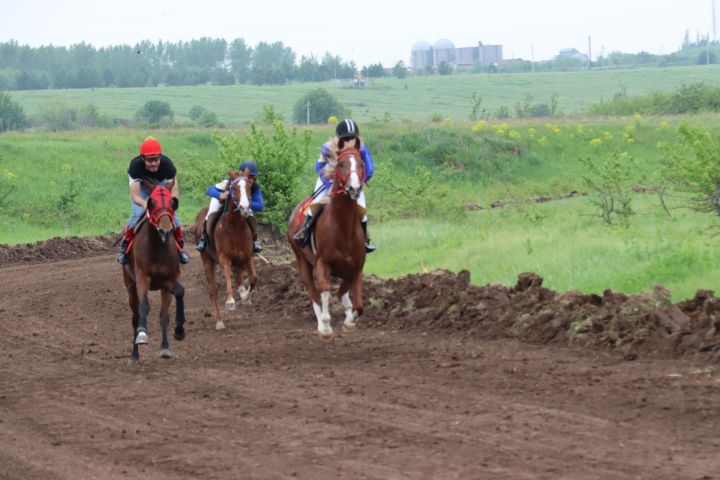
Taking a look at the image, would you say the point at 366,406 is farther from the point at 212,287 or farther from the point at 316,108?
the point at 316,108

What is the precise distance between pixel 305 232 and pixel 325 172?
107cm

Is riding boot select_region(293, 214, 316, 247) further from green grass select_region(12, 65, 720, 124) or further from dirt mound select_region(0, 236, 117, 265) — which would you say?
green grass select_region(12, 65, 720, 124)

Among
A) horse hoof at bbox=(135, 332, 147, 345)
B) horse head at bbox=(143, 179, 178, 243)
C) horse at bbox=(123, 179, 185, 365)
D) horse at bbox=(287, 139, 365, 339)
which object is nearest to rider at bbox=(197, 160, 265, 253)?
horse at bbox=(287, 139, 365, 339)

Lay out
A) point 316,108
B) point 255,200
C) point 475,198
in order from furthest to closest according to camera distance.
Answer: point 316,108, point 475,198, point 255,200

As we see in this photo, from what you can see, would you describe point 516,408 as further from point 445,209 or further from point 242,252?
point 445,209

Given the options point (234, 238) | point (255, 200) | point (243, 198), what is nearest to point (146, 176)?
point (243, 198)

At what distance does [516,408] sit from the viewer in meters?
10.9

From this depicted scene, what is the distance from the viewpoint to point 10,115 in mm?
90875

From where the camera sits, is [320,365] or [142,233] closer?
[320,365]

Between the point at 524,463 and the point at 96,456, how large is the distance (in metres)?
3.61

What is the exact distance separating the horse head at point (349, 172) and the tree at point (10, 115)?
77.6m

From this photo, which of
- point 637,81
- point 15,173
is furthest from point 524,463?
point 637,81

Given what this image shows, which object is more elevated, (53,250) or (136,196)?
(136,196)

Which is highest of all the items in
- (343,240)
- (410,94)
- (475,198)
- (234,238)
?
(410,94)
